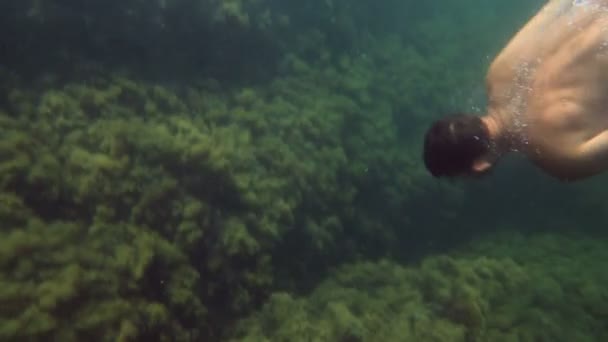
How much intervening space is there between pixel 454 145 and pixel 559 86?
747mm

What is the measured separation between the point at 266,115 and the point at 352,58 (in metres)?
4.47

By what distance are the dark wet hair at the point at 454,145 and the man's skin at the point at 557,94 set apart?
90 millimetres

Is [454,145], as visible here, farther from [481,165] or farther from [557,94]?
[557,94]

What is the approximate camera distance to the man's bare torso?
3.10 m

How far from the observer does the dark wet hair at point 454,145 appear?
3.38m

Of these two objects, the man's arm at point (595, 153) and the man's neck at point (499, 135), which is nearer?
the man's arm at point (595, 153)

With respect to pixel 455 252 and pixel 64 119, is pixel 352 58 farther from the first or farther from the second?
pixel 64 119

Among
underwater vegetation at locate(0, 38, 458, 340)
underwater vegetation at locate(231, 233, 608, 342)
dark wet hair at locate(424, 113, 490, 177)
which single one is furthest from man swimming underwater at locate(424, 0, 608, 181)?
underwater vegetation at locate(0, 38, 458, 340)

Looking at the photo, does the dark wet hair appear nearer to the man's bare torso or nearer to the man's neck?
the man's neck

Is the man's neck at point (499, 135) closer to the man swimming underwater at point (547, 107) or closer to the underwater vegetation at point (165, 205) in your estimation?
the man swimming underwater at point (547, 107)

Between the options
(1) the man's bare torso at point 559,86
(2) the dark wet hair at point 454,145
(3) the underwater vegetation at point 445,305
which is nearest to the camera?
(1) the man's bare torso at point 559,86

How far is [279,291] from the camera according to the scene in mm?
5969

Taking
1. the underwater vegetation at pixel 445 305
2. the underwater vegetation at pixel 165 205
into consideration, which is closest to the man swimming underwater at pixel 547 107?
the underwater vegetation at pixel 445 305

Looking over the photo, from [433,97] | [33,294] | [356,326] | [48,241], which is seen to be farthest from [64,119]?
[433,97]
